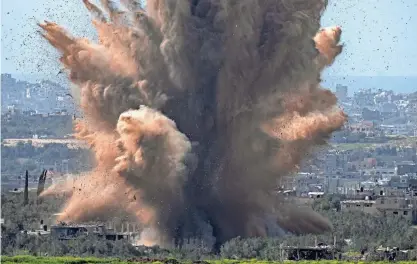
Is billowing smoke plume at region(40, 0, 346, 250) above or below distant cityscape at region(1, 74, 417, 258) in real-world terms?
below

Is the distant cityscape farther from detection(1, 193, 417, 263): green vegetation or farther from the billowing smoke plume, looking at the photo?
the billowing smoke plume

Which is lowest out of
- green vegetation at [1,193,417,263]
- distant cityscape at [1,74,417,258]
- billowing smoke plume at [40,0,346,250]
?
green vegetation at [1,193,417,263]

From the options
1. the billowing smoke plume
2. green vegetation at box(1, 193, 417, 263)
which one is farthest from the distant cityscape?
the billowing smoke plume

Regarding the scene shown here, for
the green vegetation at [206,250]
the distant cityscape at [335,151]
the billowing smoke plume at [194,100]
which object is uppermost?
the distant cityscape at [335,151]

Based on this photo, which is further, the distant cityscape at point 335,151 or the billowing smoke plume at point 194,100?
the distant cityscape at point 335,151

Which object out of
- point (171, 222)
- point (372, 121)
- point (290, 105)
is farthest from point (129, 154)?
point (372, 121)

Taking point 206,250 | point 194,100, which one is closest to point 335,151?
point 194,100

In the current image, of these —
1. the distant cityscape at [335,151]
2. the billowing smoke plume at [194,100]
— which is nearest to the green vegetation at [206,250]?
the billowing smoke plume at [194,100]

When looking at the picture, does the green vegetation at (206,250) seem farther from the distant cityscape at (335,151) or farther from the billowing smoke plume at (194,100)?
the distant cityscape at (335,151)

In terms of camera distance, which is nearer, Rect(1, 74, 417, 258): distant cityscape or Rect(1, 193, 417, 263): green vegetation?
Rect(1, 193, 417, 263): green vegetation
